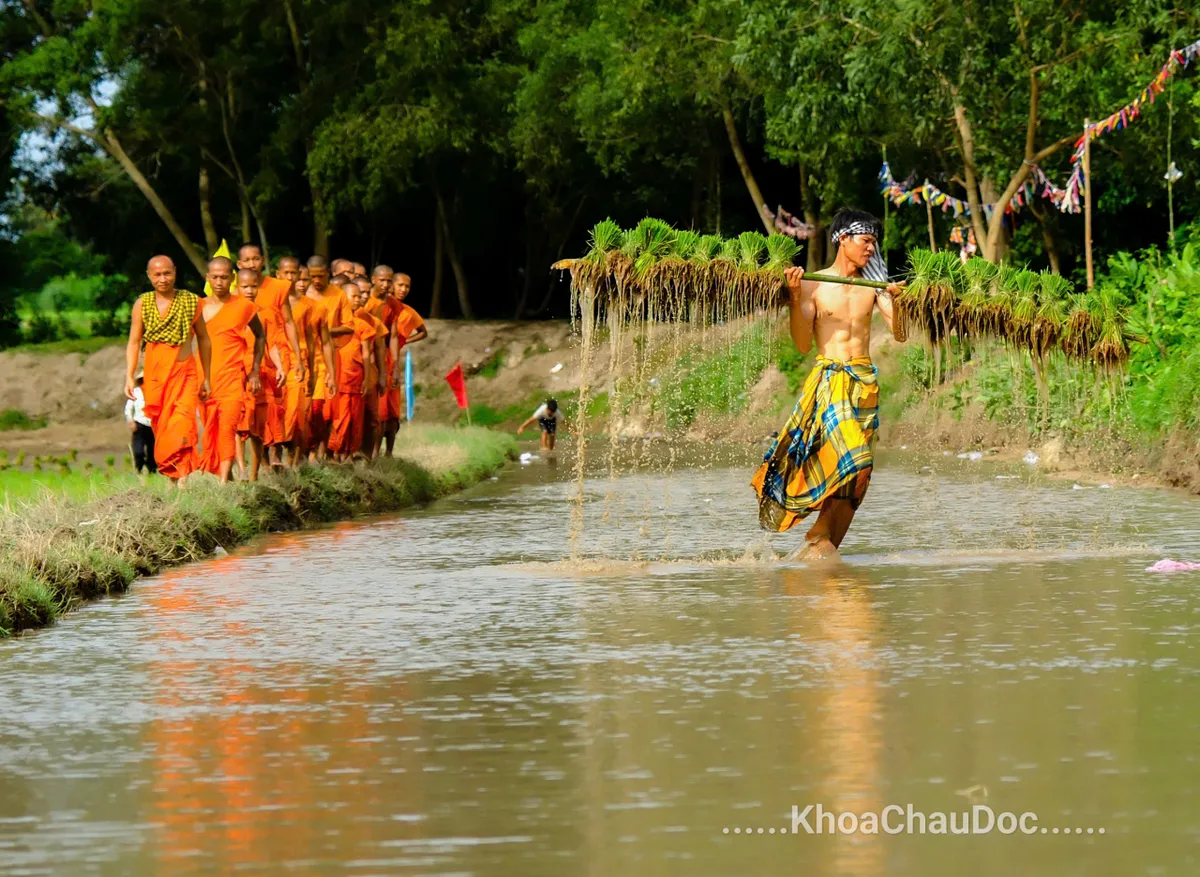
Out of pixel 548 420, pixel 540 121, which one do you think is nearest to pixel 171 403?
pixel 548 420

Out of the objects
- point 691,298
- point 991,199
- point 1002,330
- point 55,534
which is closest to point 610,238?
point 691,298

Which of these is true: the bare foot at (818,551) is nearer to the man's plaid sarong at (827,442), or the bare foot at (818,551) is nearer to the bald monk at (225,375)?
the man's plaid sarong at (827,442)

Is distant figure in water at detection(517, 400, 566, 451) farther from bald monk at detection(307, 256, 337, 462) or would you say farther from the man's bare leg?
the man's bare leg

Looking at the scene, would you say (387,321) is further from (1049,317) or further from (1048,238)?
(1048,238)

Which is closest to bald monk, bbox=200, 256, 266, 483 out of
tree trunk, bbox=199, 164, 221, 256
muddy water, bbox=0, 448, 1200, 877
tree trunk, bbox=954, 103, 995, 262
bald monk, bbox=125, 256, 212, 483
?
bald monk, bbox=125, 256, 212, 483

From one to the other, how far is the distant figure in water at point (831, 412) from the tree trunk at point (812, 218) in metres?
27.5

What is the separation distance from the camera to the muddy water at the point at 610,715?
20.4ft

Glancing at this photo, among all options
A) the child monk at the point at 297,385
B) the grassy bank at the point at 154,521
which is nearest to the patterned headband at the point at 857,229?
the grassy bank at the point at 154,521

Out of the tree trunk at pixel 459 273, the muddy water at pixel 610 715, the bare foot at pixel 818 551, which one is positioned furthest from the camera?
the tree trunk at pixel 459 273

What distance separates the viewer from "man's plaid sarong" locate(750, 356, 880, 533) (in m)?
13.4

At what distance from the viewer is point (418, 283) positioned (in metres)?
53.1

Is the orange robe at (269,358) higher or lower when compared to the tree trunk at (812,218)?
lower

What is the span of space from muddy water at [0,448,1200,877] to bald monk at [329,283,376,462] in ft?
22.4

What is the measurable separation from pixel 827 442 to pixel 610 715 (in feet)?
17.9
